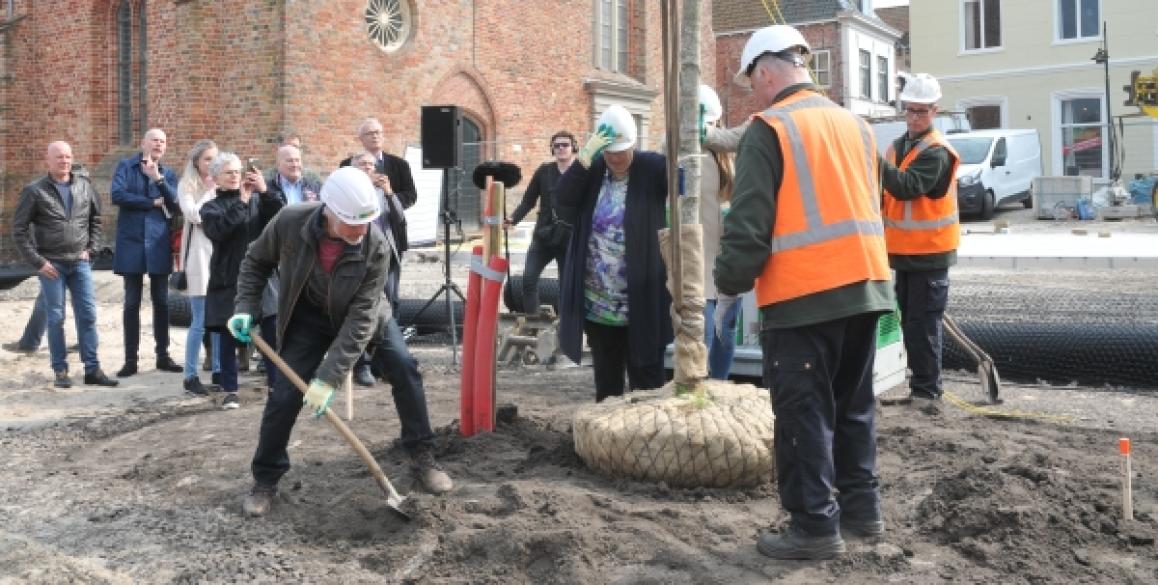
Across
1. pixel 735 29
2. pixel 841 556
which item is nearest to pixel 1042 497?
pixel 841 556

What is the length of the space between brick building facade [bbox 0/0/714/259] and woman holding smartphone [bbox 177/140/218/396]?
10846 millimetres

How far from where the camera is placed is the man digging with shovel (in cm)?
498

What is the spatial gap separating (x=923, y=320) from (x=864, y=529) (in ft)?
9.03

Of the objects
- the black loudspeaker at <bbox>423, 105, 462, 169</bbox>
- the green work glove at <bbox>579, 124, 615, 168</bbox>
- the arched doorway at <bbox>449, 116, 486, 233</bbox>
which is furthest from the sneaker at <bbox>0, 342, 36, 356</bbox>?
the arched doorway at <bbox>449, 116, 486, 233</bbox>

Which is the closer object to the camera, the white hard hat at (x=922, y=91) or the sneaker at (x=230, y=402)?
the white hard hat at (x=922, y=91)

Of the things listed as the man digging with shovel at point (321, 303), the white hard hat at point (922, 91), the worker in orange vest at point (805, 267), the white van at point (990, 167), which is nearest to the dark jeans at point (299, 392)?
the man digging with shovel at point (321, 303)

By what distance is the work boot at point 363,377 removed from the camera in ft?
28.4

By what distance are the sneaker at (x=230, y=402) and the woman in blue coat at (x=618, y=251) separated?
2984 mm

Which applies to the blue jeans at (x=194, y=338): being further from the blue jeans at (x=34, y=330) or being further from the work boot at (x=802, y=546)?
the work boot at (x=802, y=546)

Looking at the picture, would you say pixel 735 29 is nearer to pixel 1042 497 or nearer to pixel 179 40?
pixel 179 40

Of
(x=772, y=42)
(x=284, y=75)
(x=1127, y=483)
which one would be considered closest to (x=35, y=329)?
(x=772, y=42)

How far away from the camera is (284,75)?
1895 cm

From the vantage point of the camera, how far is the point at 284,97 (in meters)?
19.0

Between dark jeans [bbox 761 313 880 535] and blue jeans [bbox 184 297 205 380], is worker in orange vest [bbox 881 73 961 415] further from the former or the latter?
blue jeans [bbox 184 297 205 380]
